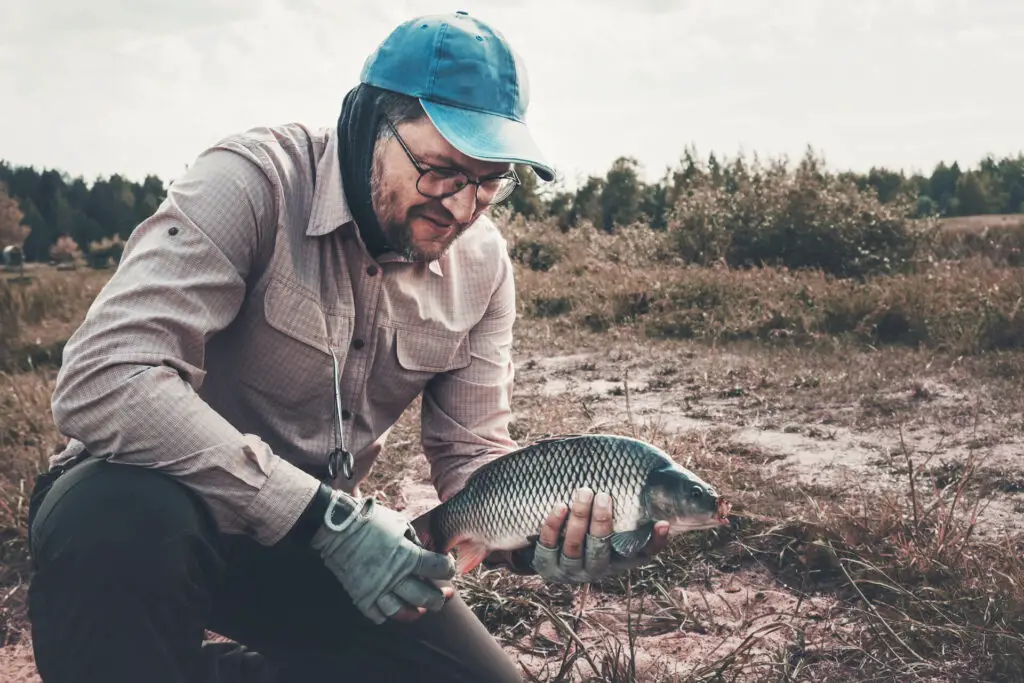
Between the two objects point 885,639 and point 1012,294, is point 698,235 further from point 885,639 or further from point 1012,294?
point 885,639

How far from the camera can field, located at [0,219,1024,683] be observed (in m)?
2.22

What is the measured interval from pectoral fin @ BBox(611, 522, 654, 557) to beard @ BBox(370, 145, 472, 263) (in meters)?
0.71

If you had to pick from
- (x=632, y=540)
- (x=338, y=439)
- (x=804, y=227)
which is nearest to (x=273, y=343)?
(x=338, y=439)

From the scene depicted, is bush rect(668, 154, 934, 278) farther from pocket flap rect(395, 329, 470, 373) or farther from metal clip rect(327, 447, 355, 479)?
metal clip rect(327, 447, 355, 479)

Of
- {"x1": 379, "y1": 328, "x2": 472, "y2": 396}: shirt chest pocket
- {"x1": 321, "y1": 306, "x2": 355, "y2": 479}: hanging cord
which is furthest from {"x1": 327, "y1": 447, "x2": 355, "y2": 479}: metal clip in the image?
{"x1": 379, "y1": 328, "x2": 472, "y2": 396}: shirt chest pocket

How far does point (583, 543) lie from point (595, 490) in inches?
4.4

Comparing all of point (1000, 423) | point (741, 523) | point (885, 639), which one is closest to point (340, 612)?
point (885, 639)

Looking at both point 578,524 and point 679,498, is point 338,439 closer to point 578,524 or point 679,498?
point 578,524

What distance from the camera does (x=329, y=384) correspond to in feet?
6.75

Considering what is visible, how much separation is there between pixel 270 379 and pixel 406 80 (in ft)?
2.24

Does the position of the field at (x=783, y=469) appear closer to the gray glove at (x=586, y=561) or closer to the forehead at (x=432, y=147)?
the gray glove at (x=586, y=561)

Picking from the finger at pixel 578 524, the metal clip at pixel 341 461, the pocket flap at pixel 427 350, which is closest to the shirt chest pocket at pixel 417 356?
the pocket flap at pixel 427 350

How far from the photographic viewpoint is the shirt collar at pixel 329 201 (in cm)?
196

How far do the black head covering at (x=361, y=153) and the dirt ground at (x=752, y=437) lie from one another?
997 millimetres
